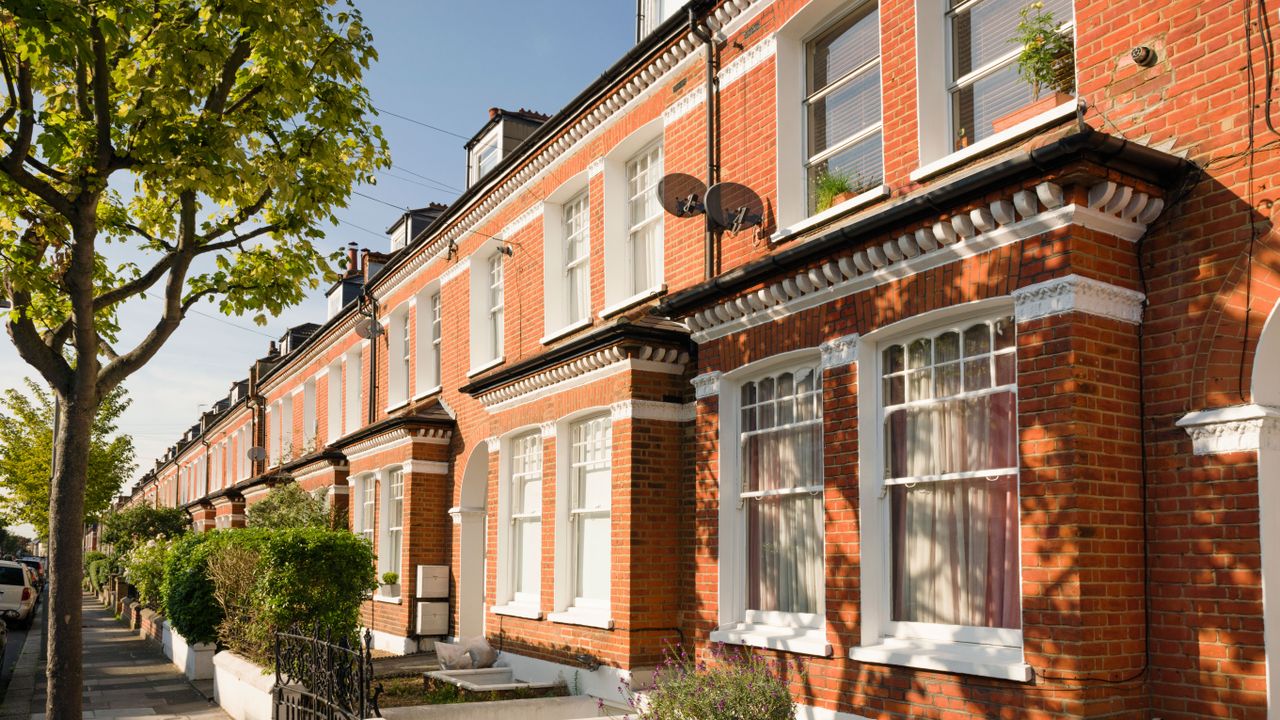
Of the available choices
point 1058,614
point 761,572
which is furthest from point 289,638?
point 1058,614

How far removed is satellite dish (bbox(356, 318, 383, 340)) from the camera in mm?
21453

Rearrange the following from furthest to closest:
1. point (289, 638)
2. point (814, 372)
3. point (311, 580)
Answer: point (311, 580) < point (289, 638) < point (814, 372)

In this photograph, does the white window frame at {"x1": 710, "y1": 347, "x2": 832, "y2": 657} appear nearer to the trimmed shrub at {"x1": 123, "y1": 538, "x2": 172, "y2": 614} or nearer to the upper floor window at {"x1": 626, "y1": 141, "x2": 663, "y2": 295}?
the upper floor window at {"x1": 626, "y1": 141, "x2": 663, "y2": 295}

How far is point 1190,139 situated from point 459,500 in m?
13.0

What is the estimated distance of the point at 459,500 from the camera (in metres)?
17.4

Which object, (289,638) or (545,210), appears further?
(545,210)

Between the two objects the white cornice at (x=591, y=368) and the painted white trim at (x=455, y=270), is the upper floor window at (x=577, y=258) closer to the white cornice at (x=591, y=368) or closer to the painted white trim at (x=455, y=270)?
the white cornice at (x=591, y=368)

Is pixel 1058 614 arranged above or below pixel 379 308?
below

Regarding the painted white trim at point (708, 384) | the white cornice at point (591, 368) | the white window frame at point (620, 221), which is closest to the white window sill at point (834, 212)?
the painted white trim at point (708, 384)

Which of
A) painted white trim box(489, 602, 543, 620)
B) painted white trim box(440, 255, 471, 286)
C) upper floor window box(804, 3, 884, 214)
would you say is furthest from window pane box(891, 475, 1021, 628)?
painted white trim box(440, 255, 471, 286)

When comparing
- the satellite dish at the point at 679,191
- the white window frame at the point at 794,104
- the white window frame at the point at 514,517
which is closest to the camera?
the white window frame at the point at 794,104

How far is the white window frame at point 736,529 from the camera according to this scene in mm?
8898

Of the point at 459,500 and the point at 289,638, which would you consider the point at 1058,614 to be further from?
the point at 459,500

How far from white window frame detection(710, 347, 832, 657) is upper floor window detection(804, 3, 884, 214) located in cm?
159
